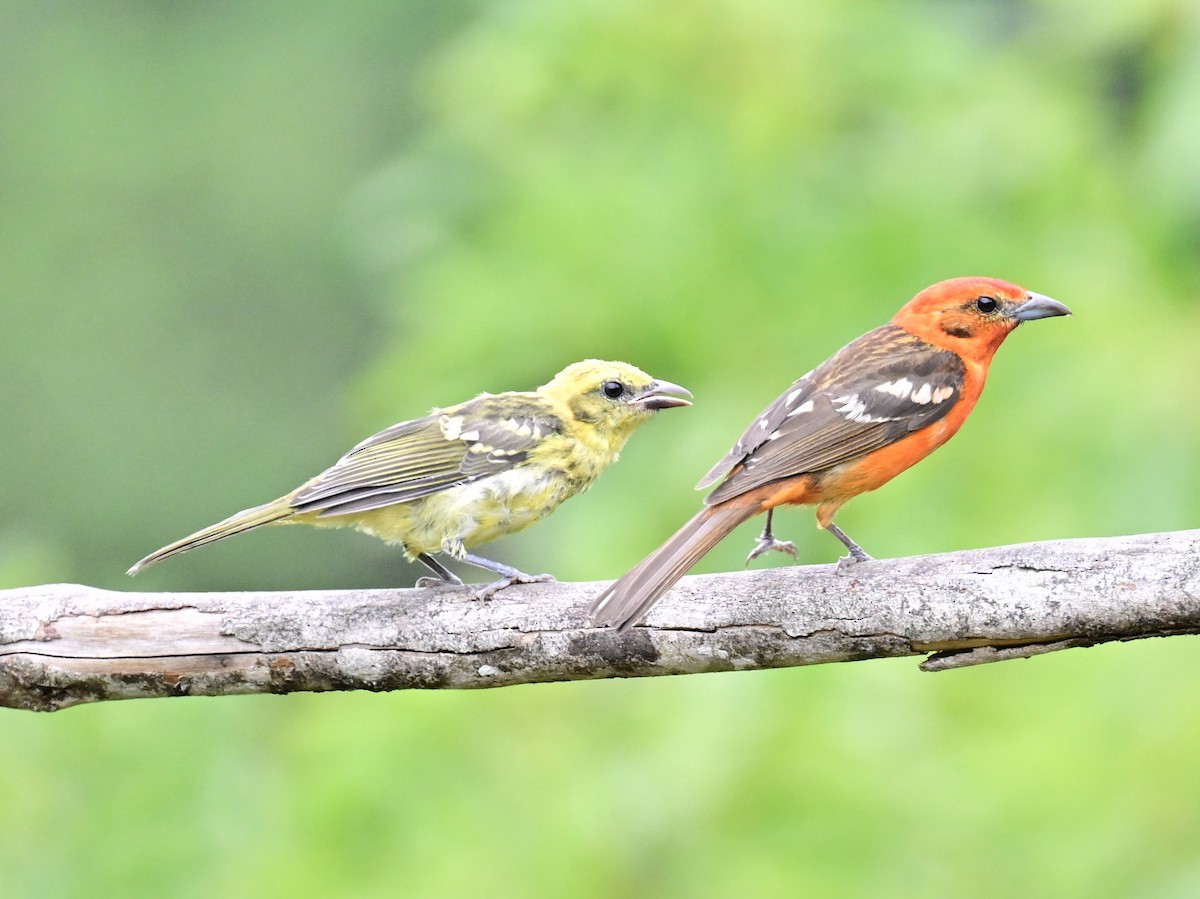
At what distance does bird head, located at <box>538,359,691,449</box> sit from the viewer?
5723 millimetres

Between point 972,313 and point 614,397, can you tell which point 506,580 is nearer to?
point 614,397

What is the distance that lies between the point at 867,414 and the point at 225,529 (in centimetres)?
194

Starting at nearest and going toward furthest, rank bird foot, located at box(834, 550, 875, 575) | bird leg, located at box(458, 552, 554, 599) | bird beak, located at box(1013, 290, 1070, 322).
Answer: bird foot, located at box(834, 550, 875, 575) < bird leg, located at box(458, 552, 554, 599) < bird beak, located at box(1013, 290, 1070, 322)

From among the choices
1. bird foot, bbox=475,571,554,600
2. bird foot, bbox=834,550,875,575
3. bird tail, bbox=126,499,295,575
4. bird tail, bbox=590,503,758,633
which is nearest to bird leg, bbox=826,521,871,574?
bird foot, bbox=834,550,875,575

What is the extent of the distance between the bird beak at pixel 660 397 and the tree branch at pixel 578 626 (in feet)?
3.31

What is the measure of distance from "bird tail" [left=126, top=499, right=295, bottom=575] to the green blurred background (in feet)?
6.68

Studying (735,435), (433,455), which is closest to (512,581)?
(433,455)

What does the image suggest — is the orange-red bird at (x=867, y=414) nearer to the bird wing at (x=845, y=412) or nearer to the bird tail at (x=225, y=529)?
the bird wing at (x=845, y=412)

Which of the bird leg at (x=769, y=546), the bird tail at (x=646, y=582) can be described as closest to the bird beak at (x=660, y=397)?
the bird leg at (x=769, y=546)

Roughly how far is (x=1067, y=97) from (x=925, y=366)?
14.1ft

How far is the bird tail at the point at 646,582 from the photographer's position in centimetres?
437

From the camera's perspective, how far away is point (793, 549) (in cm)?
555

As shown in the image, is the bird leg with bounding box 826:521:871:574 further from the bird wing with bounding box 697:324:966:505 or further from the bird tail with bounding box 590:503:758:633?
the bird tail with bounding box 590:503:758:633

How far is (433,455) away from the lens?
5.54 metres
